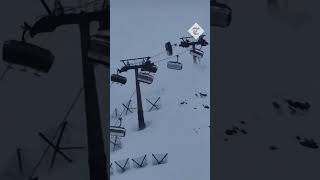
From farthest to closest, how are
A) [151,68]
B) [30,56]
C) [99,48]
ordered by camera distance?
[151,68] → [99,48] → [30,56]

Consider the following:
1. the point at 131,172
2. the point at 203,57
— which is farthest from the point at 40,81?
the point at 203,57

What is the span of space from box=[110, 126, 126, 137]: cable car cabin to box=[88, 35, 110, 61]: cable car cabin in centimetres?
39

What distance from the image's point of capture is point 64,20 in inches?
118

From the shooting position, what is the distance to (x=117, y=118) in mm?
3092

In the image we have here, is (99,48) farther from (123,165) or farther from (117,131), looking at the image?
(123,165)

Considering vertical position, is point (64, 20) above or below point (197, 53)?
above

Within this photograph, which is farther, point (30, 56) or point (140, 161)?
point (140, 161)

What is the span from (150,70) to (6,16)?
33.1 inches

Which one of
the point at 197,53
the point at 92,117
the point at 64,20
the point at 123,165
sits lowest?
the point at 123,165

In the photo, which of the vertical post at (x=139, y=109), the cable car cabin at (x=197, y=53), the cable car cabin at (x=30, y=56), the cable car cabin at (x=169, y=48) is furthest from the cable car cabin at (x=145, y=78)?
the cable car cabin at (x=30, y=56)
